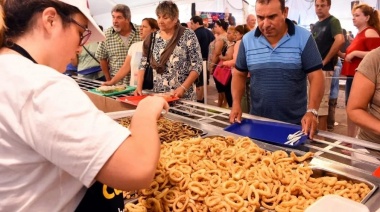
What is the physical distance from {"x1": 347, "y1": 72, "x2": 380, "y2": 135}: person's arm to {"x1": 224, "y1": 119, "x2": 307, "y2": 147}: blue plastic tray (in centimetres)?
29

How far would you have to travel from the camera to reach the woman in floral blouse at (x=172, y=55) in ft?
9.25

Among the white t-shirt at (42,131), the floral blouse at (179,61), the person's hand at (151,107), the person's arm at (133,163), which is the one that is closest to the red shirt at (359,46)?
the floral blouse at (179,61)

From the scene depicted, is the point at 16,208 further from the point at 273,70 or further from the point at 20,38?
the point at 273,70

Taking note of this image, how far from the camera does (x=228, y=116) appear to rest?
210 centimetres

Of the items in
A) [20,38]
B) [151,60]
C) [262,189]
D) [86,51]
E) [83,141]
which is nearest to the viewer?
[83,141]

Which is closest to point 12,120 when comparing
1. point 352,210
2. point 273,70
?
point 352,210

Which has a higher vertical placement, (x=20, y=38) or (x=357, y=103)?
(x=20, y=38)

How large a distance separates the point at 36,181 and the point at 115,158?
21 centimetres

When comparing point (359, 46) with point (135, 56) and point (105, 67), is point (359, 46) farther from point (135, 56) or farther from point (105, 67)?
point (105, 67)

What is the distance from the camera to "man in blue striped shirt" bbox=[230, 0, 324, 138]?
2.07 metres

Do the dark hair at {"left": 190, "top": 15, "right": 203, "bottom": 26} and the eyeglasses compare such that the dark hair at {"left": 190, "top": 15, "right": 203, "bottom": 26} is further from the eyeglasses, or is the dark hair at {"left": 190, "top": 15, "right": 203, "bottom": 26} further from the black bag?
the eyeglasses

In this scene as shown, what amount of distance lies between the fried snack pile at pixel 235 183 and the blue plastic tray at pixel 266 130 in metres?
0.17

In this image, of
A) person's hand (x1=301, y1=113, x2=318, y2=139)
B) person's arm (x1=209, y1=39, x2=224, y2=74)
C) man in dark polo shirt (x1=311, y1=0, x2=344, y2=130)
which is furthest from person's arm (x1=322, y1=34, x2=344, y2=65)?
person's hand (x1=301, y1=113, x2=318, y2=139)

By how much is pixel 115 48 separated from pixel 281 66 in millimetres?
2143
